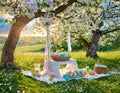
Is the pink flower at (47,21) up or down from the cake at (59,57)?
up

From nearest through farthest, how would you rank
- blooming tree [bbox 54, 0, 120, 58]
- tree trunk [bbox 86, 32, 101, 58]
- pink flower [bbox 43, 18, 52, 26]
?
pink flower [bbox 43, 18, 52, 26] → blooming tree [bbox 54, 0, 120, 58] → tree trunk [bbox 86, 32, 101, 58]

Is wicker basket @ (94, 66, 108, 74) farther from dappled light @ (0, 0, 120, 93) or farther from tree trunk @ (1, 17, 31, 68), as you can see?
tree trunk @ (1, 17, 31, 68)

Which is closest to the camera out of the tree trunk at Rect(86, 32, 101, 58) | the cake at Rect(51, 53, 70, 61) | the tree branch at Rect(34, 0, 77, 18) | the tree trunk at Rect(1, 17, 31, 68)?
the cake at Rect(51, 53, 70, 61)

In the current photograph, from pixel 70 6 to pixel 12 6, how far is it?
19.6ft

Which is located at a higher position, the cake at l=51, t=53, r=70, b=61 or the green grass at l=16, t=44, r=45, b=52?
the cake at l=51, t=53, r=70, b=61

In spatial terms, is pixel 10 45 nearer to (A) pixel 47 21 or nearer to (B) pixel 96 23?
(A) pixel 47 21

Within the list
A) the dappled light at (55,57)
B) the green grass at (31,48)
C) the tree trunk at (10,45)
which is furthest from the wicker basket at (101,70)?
the green grass at (31,48)

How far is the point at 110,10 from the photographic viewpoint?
103 feet

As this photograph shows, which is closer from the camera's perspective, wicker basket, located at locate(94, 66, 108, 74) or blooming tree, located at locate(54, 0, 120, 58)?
wicker basket, located at locate(94, 66, 108, 74)

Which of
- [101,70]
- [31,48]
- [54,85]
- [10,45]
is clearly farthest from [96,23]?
[31,48]

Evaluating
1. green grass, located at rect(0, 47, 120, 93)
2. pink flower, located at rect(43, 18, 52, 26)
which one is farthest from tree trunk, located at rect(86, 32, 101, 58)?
pink flower, located at rect(43, 18, 52, 26)

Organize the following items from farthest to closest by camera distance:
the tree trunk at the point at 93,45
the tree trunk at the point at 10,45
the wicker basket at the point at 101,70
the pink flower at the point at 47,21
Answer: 1. the tree trunk at the point at 93,45
2. the tree trunk at the point at 10,45
3. the wicker basket at the point at 101,70
4. the pink flower at the point at 47,21

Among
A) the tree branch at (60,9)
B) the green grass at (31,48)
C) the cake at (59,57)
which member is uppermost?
the tree branch at (60,9)

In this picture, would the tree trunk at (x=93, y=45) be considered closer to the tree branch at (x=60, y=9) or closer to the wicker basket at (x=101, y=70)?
the wicker basket at (x=101, y=70)
